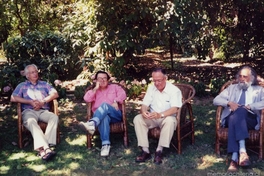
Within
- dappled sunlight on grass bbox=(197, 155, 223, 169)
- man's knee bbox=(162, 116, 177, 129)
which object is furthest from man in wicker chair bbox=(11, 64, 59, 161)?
dappled sunlight on grass bbox=(197, 155, 223, 169)

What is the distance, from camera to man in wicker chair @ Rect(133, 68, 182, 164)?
4.12m

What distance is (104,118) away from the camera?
447cm

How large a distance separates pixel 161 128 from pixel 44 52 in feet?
17.8

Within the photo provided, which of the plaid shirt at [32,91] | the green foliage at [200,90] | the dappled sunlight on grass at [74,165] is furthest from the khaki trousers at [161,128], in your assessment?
the green foliage at [200,90]

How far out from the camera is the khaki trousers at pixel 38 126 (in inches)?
170

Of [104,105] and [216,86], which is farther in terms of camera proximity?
[216,86]

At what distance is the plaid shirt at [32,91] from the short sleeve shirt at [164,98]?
5.08ft

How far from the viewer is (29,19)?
10.8 meters

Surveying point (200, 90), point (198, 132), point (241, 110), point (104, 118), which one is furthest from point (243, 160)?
point (200, 90)

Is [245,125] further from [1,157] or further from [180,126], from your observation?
[1,157]

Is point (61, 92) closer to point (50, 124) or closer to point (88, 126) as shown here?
point (50, 124)

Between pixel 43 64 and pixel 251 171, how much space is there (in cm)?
588

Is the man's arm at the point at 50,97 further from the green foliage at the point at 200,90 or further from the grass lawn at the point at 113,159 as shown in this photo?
the green foliage at the point at 200,90

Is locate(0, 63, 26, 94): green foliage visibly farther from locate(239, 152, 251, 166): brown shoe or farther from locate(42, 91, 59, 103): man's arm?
locate(239, 152, 251, 166): brown shoe
